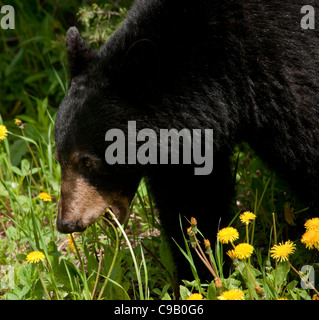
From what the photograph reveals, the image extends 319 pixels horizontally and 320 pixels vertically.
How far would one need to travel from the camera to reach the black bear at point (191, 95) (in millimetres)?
2635

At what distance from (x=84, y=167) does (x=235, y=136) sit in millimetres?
771

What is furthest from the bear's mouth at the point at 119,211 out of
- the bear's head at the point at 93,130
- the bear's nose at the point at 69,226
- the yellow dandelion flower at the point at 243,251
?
the yellow dandelion flower at the point at 243,251

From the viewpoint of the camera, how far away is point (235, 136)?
2.86 m

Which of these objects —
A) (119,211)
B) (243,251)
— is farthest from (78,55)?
(243,251)

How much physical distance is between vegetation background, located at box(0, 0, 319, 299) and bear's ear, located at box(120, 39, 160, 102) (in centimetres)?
70

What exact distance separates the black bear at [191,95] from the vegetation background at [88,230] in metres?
0.29

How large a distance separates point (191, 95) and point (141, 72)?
0.26 m

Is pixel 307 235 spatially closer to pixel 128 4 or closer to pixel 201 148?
pixel 201 148

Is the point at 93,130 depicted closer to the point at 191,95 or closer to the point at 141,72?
the point at 141,72

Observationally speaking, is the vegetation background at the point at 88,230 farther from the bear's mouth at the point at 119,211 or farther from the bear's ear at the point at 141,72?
the bear's ear at the point at 141,72

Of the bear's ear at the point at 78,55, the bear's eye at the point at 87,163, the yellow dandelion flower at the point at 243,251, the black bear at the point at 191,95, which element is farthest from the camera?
the bear's ear at the point at 78,55

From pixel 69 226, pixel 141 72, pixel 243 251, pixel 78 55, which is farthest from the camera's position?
pixel 78 55

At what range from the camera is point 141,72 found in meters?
2.67

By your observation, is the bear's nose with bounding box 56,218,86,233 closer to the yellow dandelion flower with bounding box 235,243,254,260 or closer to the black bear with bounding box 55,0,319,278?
the black bear with bounding box 55,0,319,278
